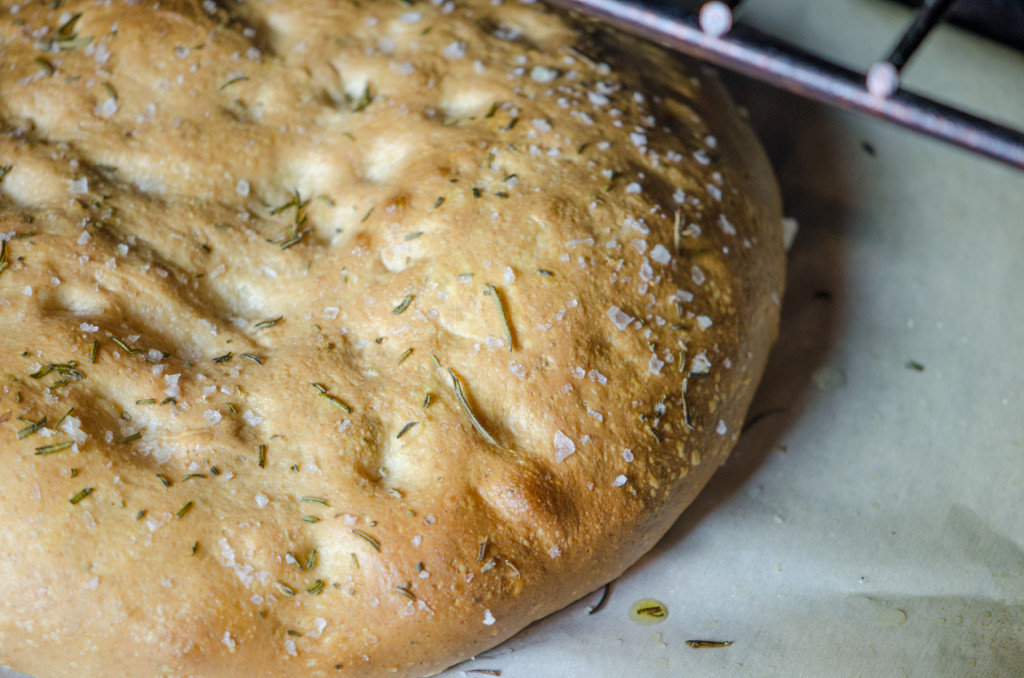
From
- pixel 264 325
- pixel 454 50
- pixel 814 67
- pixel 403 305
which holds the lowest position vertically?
pixel 264 325

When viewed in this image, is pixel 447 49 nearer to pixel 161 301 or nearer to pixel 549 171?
pixel 549 171

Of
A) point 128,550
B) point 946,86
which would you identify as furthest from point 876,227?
point 128,550

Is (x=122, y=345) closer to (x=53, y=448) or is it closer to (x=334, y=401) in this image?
(x=53, y=448)

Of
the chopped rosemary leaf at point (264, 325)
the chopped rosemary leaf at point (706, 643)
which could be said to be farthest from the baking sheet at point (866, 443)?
the chopped rosemary leaf at point (264, 325)

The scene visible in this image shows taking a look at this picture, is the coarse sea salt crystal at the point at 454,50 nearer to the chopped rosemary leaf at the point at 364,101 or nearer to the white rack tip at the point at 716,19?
the chopped rosemary leaf at the point at 364,101

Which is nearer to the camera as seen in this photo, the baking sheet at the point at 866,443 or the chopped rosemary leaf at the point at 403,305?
the chopped rosemary leaf at the point at 403,305

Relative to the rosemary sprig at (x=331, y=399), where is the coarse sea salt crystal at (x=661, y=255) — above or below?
above

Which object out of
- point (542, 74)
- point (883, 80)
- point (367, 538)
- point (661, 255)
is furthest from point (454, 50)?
point (367, 538)
